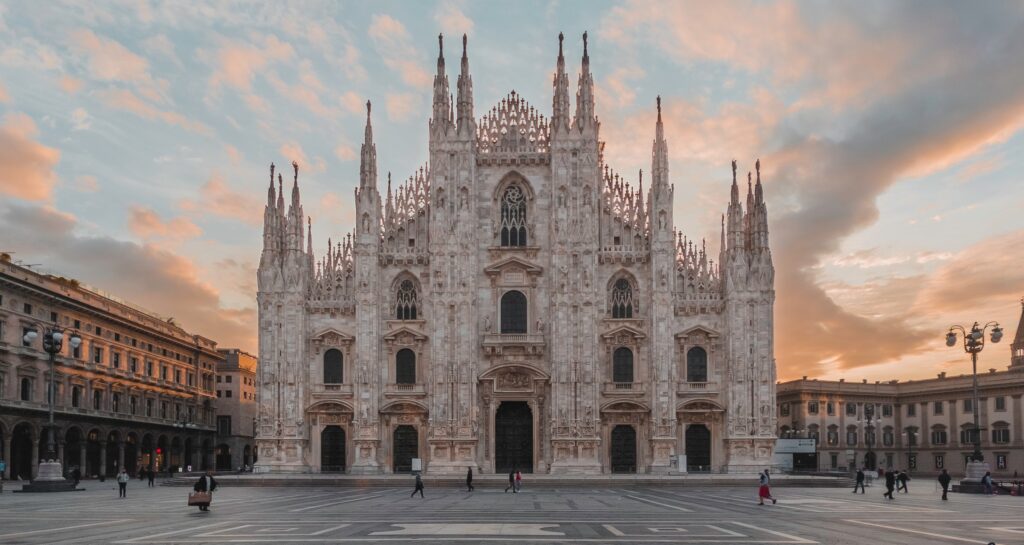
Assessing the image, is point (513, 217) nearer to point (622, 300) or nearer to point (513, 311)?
point (513, 311)

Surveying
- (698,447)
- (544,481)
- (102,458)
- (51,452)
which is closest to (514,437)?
(544,481)

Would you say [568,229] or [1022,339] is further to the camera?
[1022,339]

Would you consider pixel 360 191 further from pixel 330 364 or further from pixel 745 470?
pixel 745 470

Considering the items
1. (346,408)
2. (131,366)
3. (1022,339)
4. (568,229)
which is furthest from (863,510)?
(1022,339)

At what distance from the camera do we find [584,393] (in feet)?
204

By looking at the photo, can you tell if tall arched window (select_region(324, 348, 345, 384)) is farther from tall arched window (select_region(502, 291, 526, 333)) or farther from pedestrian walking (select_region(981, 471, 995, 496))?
pedestrian walking (select_region(981, 471, 995, 496))

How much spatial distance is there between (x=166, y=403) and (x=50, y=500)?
170ft

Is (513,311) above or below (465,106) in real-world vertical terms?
below

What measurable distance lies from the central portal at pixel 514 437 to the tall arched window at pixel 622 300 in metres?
8.24

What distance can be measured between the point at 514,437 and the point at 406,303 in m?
10.9

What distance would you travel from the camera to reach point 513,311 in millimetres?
Result: 64125

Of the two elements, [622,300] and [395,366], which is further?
[622,300]

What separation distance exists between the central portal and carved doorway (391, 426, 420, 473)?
16.8 ft

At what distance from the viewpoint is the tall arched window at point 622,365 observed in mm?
63250
